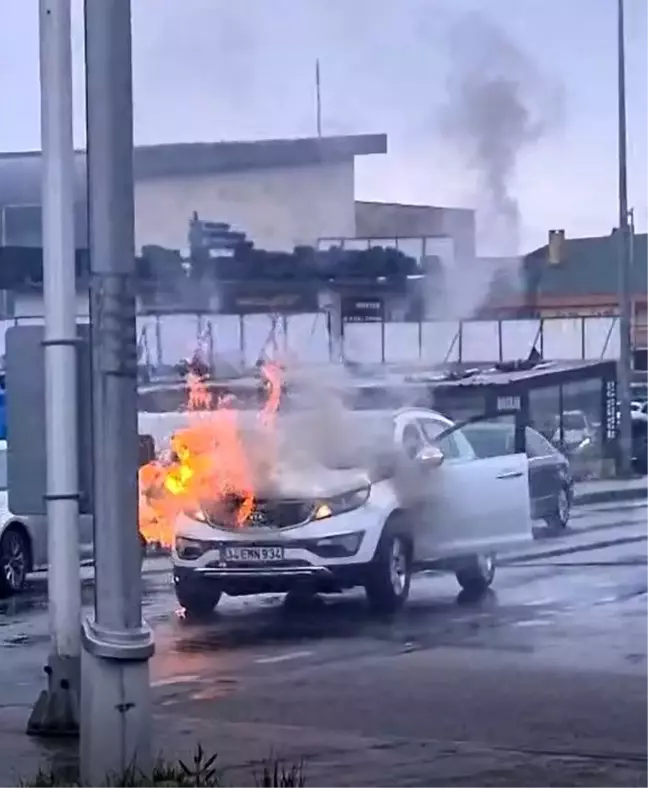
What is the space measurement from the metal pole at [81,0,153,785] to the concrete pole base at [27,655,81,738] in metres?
2.15

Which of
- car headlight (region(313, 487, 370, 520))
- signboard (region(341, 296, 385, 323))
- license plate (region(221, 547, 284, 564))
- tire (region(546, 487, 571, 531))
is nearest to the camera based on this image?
license plate (region(221, 547, 284, 564))

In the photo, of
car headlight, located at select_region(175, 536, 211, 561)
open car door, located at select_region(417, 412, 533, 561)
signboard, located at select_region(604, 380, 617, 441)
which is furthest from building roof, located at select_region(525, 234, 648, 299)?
car headlight, located at select_region(175, 536, 211, 561)

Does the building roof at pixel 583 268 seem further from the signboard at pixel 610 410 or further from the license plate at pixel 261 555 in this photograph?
the license plate at pixel 261 555

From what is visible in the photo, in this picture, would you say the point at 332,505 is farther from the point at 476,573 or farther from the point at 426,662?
the point at 426,662

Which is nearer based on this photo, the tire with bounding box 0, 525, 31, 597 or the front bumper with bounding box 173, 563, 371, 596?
the front bumper with bounding box 173, 563, 371, 596

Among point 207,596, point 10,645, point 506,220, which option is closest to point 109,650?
point 10,645

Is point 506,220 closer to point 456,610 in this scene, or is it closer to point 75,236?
point 456,610

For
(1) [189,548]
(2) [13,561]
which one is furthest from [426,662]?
(2) [13,561]

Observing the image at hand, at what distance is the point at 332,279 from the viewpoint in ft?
55.4

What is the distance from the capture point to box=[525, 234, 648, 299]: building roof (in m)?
18.1

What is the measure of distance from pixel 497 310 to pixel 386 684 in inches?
288

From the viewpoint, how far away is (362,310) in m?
17.2

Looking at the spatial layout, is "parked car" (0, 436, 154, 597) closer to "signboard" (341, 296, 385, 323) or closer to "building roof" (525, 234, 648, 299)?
"signboard" (341, 296, 385, 323)

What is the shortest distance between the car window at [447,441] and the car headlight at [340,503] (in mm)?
1403
